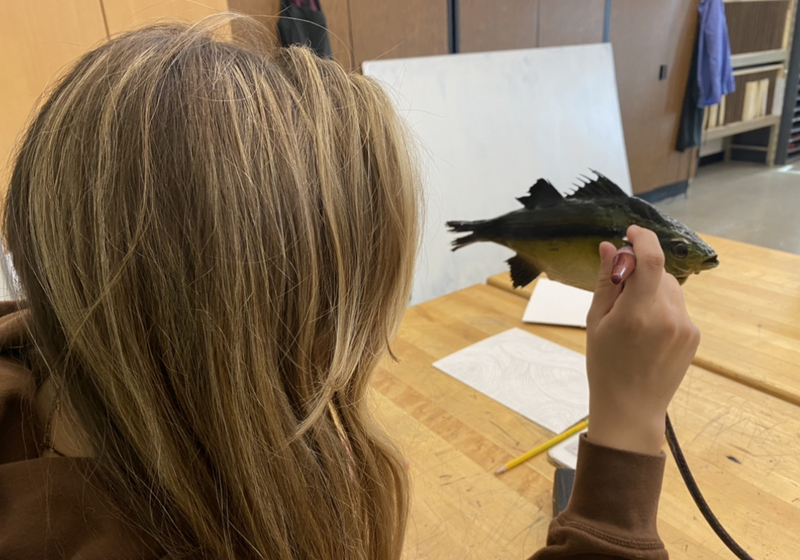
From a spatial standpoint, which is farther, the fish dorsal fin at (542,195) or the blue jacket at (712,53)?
the blue jacket at (712,53)

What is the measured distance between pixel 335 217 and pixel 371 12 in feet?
6.56

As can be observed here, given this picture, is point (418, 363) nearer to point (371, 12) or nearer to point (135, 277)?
point (135, 277)

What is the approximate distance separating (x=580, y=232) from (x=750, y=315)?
0.68 meters

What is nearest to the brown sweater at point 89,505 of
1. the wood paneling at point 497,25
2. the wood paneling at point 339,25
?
the wood paneling at point 339,25

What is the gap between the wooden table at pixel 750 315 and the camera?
101 cm

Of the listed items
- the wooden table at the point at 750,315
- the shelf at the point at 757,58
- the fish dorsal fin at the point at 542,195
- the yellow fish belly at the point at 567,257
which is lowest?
the wooden table at the point at 750,315

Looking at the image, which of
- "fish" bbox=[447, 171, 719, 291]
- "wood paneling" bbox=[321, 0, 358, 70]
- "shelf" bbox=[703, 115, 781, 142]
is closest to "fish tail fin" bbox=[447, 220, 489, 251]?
"fish" bbox=[447, 171, 719, 291]

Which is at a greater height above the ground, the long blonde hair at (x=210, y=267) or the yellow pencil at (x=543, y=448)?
the long blonde hair at (x=210, y=267)

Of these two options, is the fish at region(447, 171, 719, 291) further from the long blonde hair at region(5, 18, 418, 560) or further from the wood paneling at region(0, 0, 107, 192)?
the wood paneling at region(0, 0, 107, 192)

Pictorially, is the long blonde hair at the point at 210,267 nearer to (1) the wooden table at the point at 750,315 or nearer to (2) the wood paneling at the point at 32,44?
(1) the wooden table at the point at 750,315

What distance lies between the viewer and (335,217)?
516mm

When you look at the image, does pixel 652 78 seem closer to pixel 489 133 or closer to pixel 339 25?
pixel 339 25

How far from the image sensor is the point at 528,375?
1049 mm

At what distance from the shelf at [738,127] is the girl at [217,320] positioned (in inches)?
165
